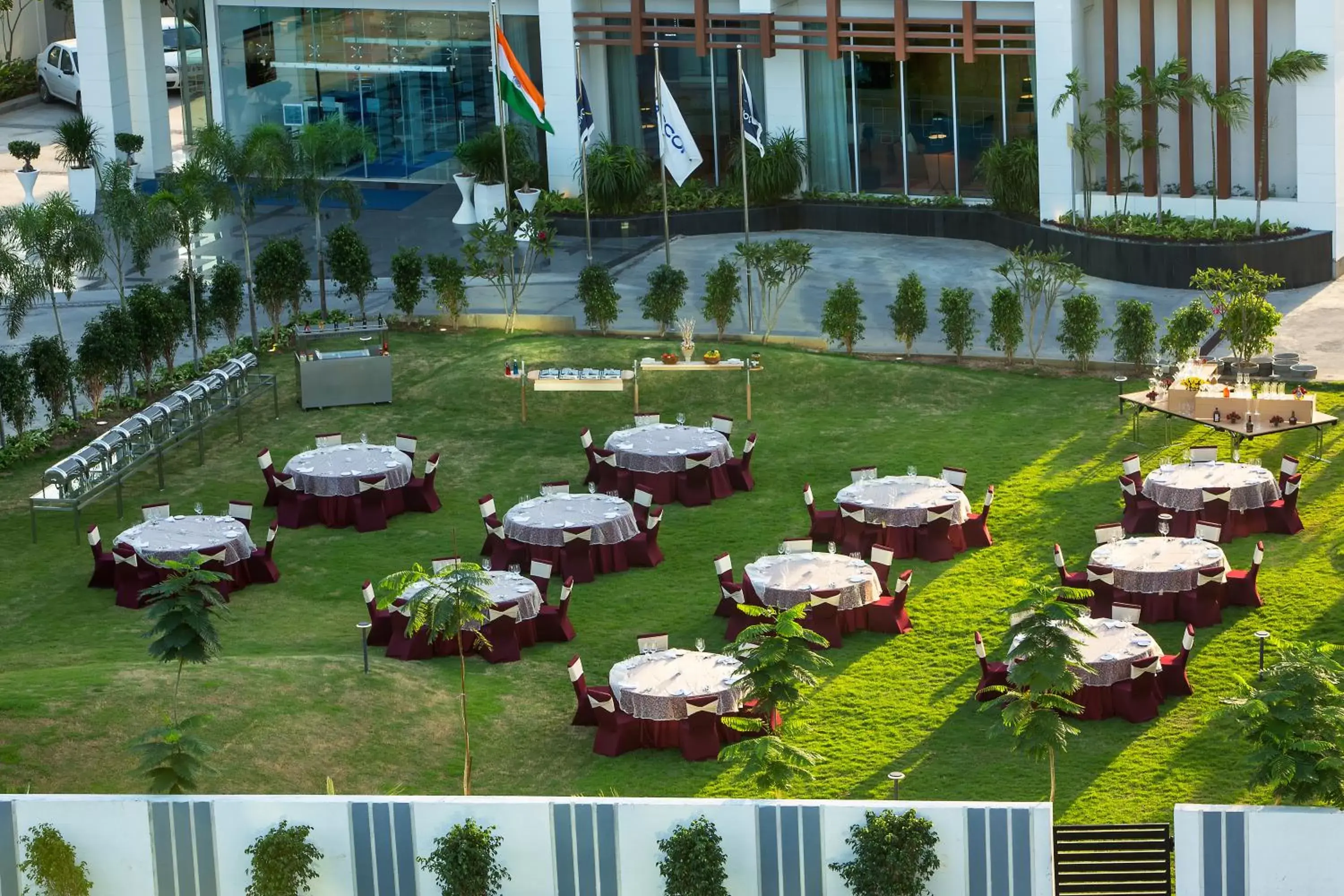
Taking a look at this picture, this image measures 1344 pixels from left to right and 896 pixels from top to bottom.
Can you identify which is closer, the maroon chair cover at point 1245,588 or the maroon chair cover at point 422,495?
the maroon chair cover at point 1245,588

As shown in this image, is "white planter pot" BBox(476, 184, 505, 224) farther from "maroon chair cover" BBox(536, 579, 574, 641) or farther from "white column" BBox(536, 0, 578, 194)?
"maroon chair cover" BBox(536, 579, 574, 641)

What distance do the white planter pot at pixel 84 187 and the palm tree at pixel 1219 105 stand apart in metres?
22.1

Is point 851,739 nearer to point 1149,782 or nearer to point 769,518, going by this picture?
point 1149,782

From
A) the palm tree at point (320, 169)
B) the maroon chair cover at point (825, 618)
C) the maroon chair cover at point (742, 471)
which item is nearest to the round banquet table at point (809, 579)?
the maroon chair cover at point (825, 618)

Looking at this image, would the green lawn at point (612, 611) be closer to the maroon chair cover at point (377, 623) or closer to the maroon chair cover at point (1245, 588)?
the maroon chair cover at point (1245, 588)

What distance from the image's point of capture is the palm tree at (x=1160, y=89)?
36625 mm

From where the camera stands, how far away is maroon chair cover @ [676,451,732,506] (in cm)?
2716

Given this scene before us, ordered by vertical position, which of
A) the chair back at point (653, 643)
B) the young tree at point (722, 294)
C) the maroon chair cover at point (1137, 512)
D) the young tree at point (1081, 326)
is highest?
the young tree at point (722, 294)

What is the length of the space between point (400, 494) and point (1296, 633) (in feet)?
36.8
